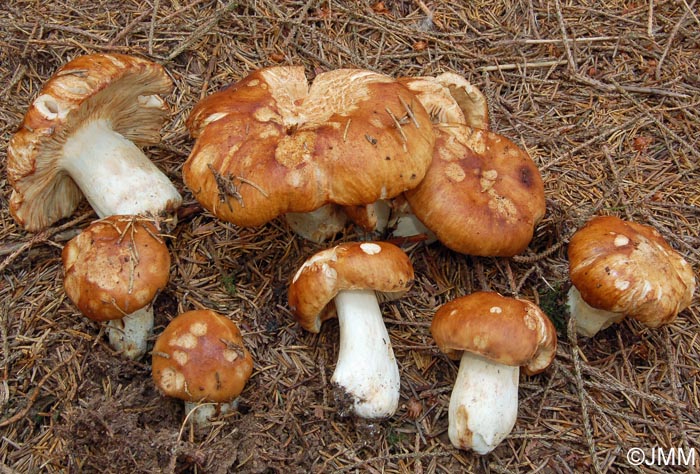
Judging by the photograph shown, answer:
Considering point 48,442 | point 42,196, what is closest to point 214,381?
point 48,442

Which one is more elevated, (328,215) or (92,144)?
(92,144)

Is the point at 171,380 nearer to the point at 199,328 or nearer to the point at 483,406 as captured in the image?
the point at 199,328

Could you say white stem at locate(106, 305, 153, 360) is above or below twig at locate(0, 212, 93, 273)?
below

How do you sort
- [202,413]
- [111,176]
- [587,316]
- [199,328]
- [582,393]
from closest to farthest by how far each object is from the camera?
[199,328]
[202,413]
[582,393]
[587,316]
[111,176]

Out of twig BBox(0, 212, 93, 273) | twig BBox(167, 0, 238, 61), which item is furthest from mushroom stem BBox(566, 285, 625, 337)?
twig BBox(167, 0, 238, 61)

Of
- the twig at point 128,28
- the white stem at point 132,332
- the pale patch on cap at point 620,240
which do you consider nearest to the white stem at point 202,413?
the white stem at point 132,332

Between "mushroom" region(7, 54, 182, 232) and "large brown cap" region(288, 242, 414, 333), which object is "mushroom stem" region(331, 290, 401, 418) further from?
"mushroom" region(7, 54, 182, 232)

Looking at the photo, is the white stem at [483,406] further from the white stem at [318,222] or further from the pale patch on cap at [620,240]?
the white stem at [318,222]

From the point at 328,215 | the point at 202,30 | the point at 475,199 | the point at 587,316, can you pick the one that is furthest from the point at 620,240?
the point at 202,30
